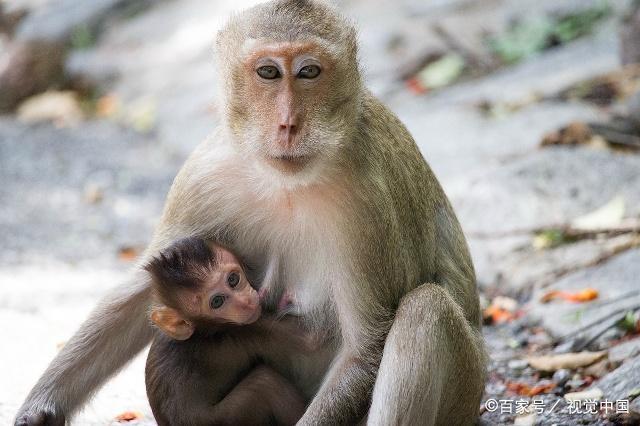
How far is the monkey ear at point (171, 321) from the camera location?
15.3 feet

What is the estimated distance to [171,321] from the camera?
15.3ft

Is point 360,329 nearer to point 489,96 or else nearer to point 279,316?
point 279,316

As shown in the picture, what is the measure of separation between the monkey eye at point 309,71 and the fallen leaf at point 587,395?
89.0 inches

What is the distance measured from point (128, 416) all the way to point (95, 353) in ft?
1.43

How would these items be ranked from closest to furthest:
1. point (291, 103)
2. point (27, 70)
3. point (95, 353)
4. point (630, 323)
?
point (291, 103) < point (95, 353) < point (630, 323) < point (27, 70)

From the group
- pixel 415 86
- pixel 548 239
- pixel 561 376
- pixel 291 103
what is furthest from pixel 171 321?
pixel 415 86

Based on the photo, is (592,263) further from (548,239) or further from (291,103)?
(291,103)

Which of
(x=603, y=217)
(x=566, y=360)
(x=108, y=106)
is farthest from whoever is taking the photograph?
(x=108, y=106)

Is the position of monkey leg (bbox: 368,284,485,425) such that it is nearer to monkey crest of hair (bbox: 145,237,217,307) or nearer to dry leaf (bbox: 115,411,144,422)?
monkey crest of hair (bbox: 145,237,217,307)

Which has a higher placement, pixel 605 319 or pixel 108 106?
pixel 108 106

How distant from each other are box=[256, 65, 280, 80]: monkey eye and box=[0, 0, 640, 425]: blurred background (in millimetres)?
678

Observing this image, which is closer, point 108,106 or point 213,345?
point 213,345

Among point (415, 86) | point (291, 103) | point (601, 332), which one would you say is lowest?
point (601, 332)

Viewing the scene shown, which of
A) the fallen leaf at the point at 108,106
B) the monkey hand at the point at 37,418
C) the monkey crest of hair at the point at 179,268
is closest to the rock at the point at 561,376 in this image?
the monkey crest of hair at the point at 179,268
